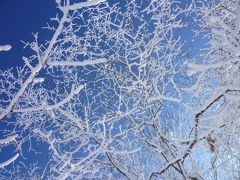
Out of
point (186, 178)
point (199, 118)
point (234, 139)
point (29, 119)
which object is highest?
point (29, 119)

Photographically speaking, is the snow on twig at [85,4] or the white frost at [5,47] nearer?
the snow on twig at [85,4]

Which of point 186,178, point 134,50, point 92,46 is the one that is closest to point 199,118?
point 186,178

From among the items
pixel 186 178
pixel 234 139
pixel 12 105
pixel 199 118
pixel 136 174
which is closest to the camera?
pixel 12 105

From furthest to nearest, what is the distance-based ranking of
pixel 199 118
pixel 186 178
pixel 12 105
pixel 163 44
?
pixel 163 44 → pixel 186 178 → pixel 199 118 → pixel 12 105

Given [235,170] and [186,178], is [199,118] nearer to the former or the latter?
[186,178]

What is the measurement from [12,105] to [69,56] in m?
4.46

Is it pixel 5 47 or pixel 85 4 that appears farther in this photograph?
pixel 5 47

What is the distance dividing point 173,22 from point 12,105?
4.76 meters

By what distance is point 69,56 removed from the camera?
5.78 meters

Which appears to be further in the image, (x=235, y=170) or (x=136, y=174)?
(x=235, y=170)

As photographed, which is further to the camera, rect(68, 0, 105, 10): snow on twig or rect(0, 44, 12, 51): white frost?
rect(0, 44, 12, 51): white frost

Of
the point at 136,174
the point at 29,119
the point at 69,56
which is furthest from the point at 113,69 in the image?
the point at 136,174

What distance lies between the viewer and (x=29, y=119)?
576cm

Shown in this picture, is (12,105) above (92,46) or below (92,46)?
below
